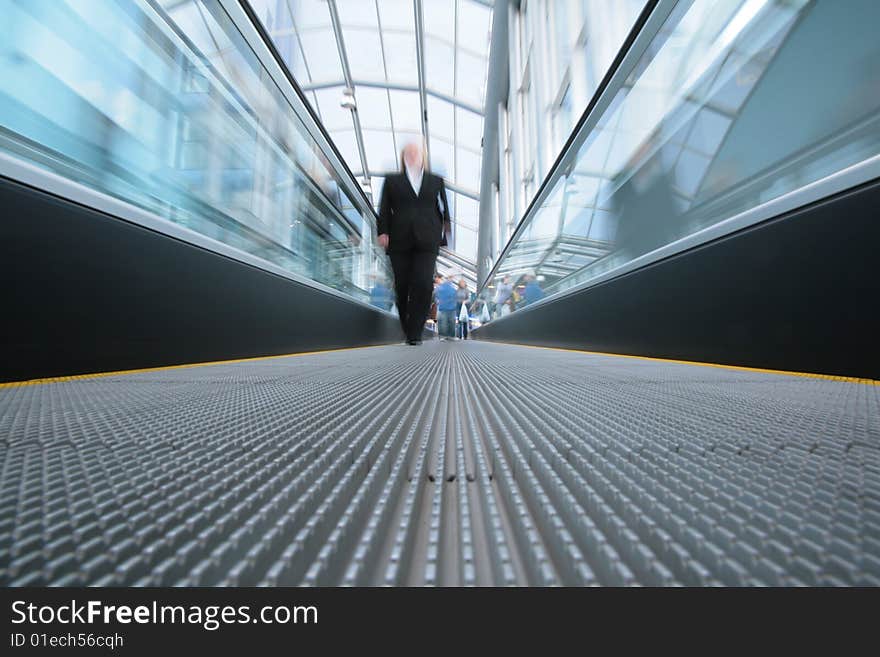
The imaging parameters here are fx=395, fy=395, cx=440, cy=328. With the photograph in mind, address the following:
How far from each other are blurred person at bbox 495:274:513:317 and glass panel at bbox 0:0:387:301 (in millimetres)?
3214

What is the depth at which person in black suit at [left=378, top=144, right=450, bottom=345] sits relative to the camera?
2953 millimetres

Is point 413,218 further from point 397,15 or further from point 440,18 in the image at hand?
point 397,15

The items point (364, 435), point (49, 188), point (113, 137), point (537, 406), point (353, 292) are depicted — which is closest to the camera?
point (364, 435)

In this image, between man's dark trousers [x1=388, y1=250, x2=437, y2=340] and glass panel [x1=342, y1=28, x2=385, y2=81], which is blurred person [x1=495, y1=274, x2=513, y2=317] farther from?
glass panel [x1=342, y1=28, x2=385, y2=81]

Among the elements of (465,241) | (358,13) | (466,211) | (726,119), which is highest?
(358,13)

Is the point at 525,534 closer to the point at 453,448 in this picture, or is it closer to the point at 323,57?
the point at 453,448

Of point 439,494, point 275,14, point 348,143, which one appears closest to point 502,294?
point 275,14

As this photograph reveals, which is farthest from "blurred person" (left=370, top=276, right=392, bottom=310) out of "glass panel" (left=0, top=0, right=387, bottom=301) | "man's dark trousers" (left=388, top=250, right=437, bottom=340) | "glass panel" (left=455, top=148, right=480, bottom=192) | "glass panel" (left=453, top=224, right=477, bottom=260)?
"glass panel" (left=453, top=224, right=477, bottom=260)

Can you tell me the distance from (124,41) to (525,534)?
1.97m

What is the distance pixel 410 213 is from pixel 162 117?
1666 millimetres

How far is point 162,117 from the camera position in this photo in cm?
154

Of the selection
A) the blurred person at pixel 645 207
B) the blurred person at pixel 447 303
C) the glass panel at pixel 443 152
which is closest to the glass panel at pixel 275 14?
the blurred person at pixel 645 207
